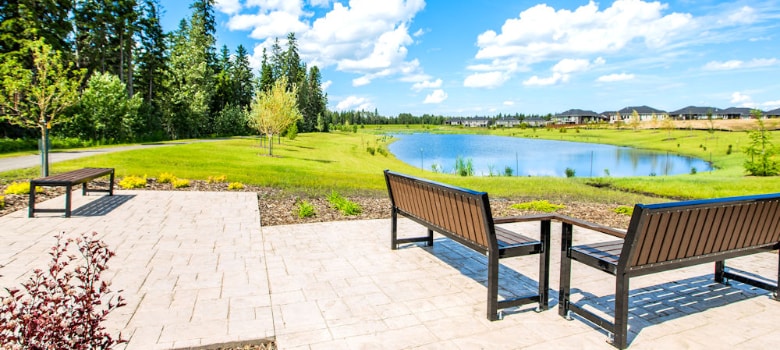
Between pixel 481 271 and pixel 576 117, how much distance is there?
166214 millimetres

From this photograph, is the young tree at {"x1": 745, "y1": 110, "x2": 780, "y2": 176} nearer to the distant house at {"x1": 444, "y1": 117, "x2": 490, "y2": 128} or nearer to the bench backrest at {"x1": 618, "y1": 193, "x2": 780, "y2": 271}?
the bench backrest at {"x1": 618, "y1": 193, "x2": 780, "y2": 271}

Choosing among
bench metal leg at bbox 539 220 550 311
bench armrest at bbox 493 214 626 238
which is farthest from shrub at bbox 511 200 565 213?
bench metal leg at bbox 539 220 550 311

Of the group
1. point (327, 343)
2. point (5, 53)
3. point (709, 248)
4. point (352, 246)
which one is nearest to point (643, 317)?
point (709, 248)

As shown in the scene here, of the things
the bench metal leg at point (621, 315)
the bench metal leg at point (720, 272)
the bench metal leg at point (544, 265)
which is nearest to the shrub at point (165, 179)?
the bench metal leg at point (544, 265)

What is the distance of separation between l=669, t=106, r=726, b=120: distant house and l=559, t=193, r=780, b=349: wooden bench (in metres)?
140

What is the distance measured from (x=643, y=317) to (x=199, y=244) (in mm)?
5385

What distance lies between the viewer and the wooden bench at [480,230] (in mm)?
3750

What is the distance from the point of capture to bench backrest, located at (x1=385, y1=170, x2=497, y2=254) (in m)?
3.74

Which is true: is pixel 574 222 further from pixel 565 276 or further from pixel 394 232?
pixel 394 232

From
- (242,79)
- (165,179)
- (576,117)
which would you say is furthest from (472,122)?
(165,179)

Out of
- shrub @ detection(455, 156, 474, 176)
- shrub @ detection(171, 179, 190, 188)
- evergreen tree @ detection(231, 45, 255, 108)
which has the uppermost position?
evergreen tree @ detection(231, 45, 255, 108)

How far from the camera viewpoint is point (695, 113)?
127438 mm

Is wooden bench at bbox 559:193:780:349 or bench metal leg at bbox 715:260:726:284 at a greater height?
wooden bench at bbox 559:193:780:349

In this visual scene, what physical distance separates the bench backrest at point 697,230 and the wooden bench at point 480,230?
812 mm
